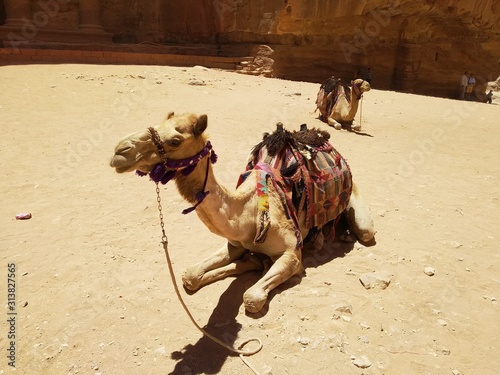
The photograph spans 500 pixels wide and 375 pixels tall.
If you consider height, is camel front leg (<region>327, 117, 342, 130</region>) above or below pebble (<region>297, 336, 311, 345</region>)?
above

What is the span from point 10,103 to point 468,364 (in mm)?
10088

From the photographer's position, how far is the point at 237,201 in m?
2.98

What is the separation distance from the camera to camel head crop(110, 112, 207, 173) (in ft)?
7.44

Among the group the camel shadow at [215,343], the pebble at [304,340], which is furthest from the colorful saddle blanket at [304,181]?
the pebble at [304,340]

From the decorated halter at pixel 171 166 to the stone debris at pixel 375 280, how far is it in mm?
1756

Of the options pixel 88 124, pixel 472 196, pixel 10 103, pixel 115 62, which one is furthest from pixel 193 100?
pixel 472 196

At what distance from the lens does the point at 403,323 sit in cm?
292

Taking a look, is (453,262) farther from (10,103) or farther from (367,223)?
(10,103)

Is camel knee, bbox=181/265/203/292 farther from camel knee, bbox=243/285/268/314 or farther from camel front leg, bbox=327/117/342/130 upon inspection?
camel front leg, bbox=327/117/342/130

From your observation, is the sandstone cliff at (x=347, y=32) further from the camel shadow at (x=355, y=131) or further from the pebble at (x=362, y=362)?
the pebble at (x=362, y=362)

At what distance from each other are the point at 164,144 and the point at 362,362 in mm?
2002

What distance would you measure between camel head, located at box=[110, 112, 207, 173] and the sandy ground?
4.49 ft

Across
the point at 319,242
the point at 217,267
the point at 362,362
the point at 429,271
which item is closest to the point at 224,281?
the point at 217,267

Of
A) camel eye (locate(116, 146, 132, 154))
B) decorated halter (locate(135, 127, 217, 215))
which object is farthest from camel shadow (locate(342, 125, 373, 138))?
camel eye (locate(116, 146, 132, 154))
